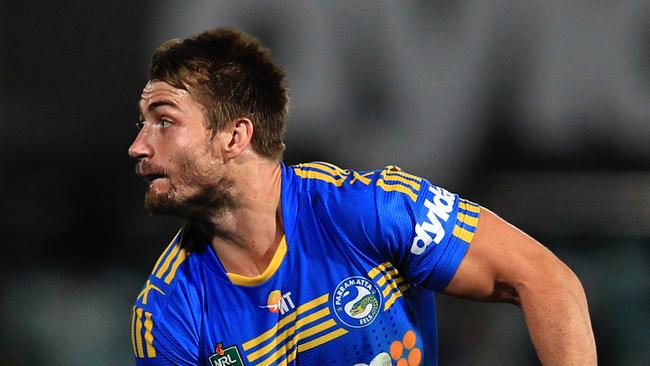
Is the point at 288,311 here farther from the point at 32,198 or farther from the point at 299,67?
the point at 32,198

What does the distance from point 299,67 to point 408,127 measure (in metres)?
0.53

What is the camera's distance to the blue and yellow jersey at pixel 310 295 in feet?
7.93

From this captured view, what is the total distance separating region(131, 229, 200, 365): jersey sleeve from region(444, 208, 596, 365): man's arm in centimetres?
67

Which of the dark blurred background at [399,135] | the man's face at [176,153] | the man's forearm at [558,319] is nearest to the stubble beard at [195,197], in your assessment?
the man's face at [176,153]

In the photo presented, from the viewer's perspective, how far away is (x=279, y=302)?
8.08 ft

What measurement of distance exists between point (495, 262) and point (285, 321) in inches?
21.7

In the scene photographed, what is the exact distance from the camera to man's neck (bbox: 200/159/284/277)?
2512mm

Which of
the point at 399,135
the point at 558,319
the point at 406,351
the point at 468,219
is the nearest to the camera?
the point at 558,319

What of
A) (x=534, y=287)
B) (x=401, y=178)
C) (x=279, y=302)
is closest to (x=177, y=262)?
(x=279, y=302)

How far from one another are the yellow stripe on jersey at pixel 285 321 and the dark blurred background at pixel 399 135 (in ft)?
5.36

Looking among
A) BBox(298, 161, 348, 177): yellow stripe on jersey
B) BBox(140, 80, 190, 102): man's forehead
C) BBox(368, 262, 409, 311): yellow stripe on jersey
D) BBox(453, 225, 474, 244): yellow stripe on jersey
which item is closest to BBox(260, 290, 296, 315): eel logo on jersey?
BBox(368, 262, 409, 311): yellow stripe on jersey

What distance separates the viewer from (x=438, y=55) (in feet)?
13.4

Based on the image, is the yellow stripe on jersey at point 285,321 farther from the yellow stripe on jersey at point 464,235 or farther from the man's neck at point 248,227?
the yellow stripe on jersey at point 464,235

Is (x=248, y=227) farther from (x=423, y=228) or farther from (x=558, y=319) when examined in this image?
(x=558, y=319)
